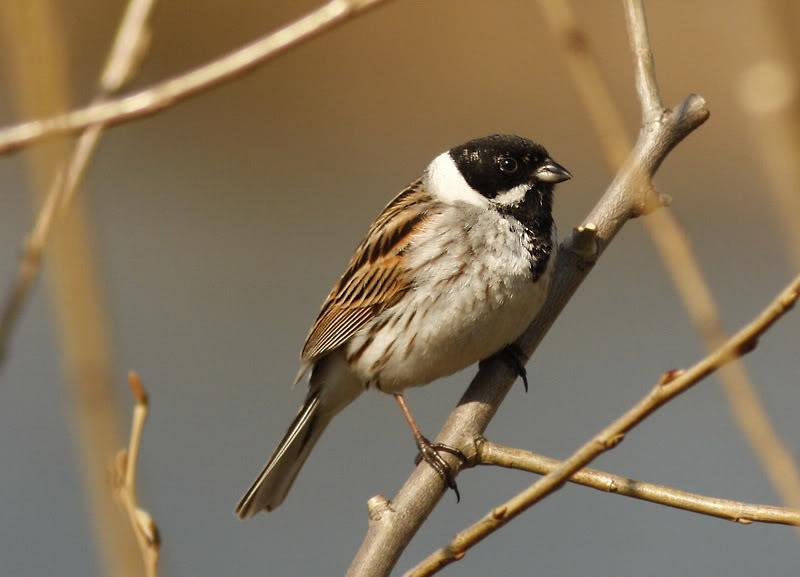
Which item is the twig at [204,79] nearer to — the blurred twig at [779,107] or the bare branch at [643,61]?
the blurred twig at [779,107]

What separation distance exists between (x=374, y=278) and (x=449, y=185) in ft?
1.41

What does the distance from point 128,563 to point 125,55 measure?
553mm

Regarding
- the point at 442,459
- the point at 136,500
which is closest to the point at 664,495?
the point at 442,459

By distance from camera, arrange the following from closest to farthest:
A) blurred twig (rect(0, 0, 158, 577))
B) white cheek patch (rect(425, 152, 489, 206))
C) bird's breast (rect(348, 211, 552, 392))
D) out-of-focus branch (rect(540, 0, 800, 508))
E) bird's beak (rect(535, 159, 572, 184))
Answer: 1. blurred twig (rect(0, 0, 158, 577))
2. out-of-focus branch (rect(540, 0, 800, 508))
3. bird's breast (rect(348, 211, 552, 392))
4. bird's beak (rect(535, 159, 572, 184))
5. white cheek patch (rect(425, 152, 489, 206))

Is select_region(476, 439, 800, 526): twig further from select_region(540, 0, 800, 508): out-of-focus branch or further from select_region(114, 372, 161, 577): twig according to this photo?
select_region(114, 372, 161, 577): twig

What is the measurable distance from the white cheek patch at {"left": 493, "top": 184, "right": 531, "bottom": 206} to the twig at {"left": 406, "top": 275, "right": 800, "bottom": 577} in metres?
2.45

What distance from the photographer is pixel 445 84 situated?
12.0 metres

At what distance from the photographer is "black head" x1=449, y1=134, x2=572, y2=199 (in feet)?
14.3

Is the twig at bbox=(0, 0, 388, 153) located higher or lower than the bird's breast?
lower

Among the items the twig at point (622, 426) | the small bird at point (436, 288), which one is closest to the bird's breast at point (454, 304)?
the small bird at point (436, 288)

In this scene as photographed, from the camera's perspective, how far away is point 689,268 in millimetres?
1568

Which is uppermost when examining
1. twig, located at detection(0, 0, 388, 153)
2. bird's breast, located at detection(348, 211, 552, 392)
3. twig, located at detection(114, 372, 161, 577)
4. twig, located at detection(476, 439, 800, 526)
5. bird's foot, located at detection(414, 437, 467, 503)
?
bird's breast, located at detection(348, 211, 552, 392)

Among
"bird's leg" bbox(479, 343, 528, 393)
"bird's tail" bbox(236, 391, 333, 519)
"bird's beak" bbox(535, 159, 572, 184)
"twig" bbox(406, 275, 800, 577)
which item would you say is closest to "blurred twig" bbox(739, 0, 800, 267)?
"twig" bbox(406, 275, 800, 577)

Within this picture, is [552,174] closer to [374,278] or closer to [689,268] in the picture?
[374,278]
